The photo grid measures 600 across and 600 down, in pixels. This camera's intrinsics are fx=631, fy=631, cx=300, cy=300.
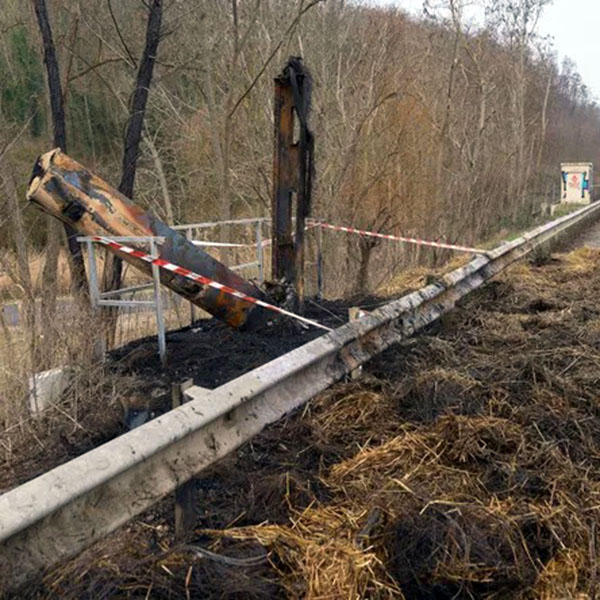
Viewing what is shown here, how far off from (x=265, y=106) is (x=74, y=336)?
1422 cm

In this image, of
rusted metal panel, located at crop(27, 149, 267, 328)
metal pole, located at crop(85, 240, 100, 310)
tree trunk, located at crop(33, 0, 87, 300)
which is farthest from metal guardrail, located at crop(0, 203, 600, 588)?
tree trunk, located at crop(33, 0, 87, 300)

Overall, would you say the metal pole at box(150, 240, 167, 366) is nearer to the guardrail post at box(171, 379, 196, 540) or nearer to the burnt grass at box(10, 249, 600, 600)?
the burnt grass at box(10, 249, 600, 600)

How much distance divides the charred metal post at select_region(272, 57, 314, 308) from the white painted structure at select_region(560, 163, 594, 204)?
102 feet

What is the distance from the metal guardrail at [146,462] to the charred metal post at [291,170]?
3404 mm

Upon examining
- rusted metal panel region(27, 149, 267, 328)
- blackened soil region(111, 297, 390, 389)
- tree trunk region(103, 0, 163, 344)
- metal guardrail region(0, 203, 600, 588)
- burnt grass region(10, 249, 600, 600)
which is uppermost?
tree trunk region(103, 0, 163, 344)

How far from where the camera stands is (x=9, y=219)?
408 inches

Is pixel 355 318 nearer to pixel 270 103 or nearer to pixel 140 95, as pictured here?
pixel 140 95

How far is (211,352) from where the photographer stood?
19.5 ft

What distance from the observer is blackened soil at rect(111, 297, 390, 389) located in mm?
5422

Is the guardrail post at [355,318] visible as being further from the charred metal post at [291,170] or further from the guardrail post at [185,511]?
the charred metal post at [291,170]

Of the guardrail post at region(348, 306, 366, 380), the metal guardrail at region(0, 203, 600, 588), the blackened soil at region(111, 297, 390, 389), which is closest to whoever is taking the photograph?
the metal guardrail at region(0, 203, 600, 588)

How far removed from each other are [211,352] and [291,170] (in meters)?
2.32

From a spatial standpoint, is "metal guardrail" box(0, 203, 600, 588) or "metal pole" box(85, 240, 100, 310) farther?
"metal pole" box(85, 240, 100, 310)

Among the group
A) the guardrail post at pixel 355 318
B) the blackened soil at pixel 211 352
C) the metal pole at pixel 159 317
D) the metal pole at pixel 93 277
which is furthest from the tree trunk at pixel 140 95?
the guardrail post at pixel 355 318
